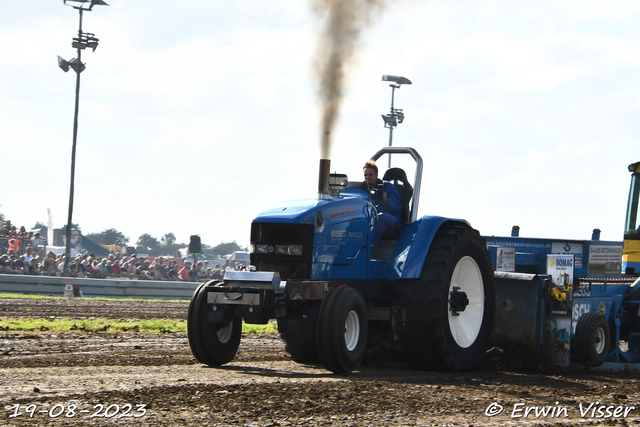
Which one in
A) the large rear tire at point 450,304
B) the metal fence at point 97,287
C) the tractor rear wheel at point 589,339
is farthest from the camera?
the metal fence at point 97,287

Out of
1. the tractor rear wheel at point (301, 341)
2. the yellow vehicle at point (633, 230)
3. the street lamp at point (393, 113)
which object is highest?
the street lamp at point (393, 113)

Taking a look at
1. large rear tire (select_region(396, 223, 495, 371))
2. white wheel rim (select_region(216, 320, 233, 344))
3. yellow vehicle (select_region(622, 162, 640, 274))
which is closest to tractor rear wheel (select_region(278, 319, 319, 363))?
white wheel rim (select_region(216, 320, 233, 344))

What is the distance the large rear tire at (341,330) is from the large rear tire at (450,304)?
73 centimetres

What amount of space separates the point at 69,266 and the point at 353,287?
22359 millimetres

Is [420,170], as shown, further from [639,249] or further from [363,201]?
[639,249]

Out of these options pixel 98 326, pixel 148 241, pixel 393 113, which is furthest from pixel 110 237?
pixel 98 326

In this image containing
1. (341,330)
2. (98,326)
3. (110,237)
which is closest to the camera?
(341,330)

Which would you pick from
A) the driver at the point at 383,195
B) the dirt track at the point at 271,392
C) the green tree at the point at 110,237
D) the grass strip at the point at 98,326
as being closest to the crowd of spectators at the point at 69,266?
the grass strip at the point at 98,326

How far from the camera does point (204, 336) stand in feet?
25.6

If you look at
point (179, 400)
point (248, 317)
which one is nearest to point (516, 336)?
point (248, 317)

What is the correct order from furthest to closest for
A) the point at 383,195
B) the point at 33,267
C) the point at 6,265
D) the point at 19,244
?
the point at 19,244 → the point at 33,267 → the point at 6,265 → the point at 383,195

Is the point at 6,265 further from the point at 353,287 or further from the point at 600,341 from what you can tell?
the point at 600,341

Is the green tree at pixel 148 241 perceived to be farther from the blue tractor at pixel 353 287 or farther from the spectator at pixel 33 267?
the blue tractor at pixel 353 287

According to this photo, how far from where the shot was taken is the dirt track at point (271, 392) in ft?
17.1
